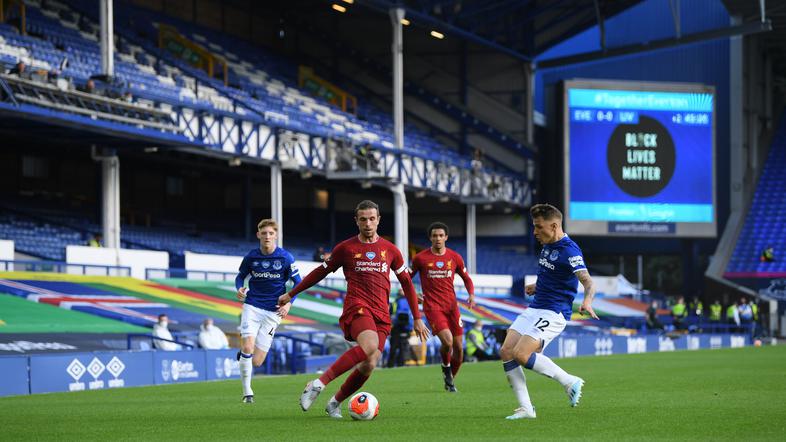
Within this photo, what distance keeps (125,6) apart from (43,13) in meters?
7.29

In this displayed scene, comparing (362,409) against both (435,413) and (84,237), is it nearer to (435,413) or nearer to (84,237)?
(435,413)

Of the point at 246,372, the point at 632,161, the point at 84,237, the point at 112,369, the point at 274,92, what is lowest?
the point at 112,369

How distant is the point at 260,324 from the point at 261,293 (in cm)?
41

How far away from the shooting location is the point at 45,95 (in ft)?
101

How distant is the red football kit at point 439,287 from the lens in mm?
17969

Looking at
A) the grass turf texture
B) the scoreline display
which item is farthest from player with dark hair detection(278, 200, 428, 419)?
the scoreline display

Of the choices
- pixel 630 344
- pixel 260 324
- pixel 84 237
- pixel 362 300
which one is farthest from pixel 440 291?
pixel 630 344

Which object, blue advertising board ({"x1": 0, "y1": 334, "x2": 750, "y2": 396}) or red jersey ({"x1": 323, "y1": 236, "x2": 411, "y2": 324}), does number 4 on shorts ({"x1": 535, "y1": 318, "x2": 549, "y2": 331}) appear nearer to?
red jersey ({"x1": 323, "y1": 236, "x2": 411, "y2": 324})

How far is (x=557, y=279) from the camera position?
11.6 m

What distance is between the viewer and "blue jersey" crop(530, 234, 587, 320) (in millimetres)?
11492

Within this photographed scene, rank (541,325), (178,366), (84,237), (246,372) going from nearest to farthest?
(541,325) → (246,372) → (178,366) → (84,237)

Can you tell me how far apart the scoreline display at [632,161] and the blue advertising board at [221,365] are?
29.7m

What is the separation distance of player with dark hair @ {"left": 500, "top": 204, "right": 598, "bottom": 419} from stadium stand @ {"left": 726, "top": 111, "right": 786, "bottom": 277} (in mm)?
46958

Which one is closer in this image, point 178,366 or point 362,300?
point 362,300
